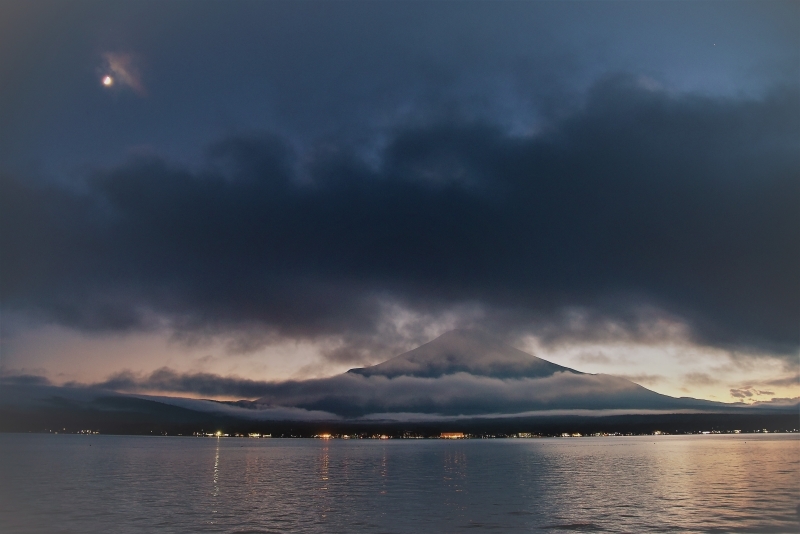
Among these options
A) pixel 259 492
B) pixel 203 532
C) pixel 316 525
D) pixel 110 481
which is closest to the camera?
pixel 203 532

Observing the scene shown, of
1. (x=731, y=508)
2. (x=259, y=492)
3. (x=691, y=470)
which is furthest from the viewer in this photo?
(x=691, y=470)

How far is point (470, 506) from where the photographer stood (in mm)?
63625

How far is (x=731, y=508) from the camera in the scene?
61.5 meters

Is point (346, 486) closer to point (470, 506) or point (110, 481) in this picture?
point (470, 506)

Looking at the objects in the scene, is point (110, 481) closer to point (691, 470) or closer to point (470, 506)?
point (470, 506)

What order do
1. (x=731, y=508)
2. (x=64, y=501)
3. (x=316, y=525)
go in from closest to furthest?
(x=316, y=525), (x=731, y=508), (x=64, y=501)

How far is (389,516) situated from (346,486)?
30790mm

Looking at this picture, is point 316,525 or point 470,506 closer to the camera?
point 316,525

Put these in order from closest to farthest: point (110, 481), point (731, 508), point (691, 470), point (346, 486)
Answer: point (731, 508) < point (346, 486) < point (110, 481) < point (691, 470)

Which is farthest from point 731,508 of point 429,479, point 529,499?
point 429,479

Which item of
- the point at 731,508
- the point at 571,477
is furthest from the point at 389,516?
the point at 571,477

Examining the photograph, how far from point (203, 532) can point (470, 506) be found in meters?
26.8

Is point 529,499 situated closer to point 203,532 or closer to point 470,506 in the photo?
point 470,506

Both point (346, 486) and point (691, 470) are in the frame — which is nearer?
point (346, 486)
